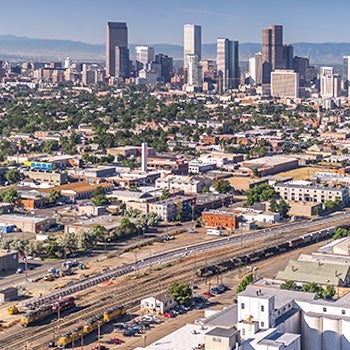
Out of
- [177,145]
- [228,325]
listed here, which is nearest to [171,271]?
[228,325]

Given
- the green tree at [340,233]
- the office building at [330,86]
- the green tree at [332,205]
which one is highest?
the office building at [330,86]

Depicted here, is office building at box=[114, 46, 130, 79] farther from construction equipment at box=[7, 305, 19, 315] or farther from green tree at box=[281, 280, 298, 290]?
green tree at box=[281, 280, 298, 290]

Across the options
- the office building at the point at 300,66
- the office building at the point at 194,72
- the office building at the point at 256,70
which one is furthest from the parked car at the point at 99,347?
the office building at the point at 300,66

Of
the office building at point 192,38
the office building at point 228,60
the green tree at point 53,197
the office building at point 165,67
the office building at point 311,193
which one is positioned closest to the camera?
the green tree at point 53,197

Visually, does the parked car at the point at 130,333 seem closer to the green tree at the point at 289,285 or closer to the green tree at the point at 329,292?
the green tree at the point at 289,285

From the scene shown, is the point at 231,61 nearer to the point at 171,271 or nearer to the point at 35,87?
the point at 35,87

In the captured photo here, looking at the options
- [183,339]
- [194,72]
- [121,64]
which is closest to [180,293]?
[183,339]

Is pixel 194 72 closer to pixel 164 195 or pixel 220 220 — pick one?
pixel 164 195
